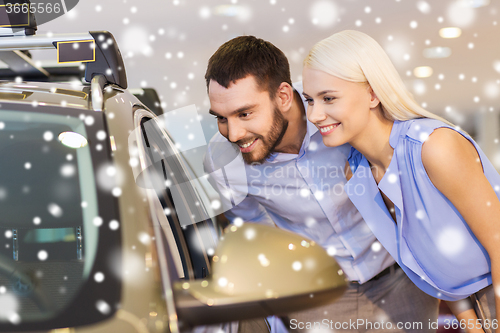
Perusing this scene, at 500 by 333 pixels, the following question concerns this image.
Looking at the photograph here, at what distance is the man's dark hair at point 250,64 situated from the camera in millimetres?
1409

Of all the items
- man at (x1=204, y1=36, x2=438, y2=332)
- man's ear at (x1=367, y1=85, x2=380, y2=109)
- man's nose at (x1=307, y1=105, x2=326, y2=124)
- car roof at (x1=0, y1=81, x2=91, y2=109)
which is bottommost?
man at (x1=204, y1=36, x2=438, y2=332)

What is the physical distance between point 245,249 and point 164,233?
207 millimetres

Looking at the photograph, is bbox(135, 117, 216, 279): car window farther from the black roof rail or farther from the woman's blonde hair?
the woman's blonde hair

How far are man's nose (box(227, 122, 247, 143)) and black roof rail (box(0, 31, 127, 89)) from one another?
0.40 m

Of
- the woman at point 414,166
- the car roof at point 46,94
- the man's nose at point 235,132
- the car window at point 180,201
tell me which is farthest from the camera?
the man's nose at point 235,132

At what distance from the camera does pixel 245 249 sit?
0.80 meters

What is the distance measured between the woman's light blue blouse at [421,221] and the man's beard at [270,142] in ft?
1.09

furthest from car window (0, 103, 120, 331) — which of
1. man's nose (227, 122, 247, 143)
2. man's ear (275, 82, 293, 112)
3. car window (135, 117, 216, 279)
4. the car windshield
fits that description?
man's ear (275, 82, 293, 112)

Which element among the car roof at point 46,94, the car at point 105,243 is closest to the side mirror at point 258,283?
the car at point 105,243

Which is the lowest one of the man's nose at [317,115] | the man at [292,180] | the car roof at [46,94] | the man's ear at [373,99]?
the man at [292,180]

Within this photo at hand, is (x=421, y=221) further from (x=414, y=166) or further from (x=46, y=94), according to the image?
(x=46, y=94)

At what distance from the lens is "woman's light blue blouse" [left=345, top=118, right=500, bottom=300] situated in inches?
46.1

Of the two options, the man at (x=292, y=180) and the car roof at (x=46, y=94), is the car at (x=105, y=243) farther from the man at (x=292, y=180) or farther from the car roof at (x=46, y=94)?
the man at (x=292, y=180)

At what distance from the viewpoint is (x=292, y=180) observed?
149 centimetres
